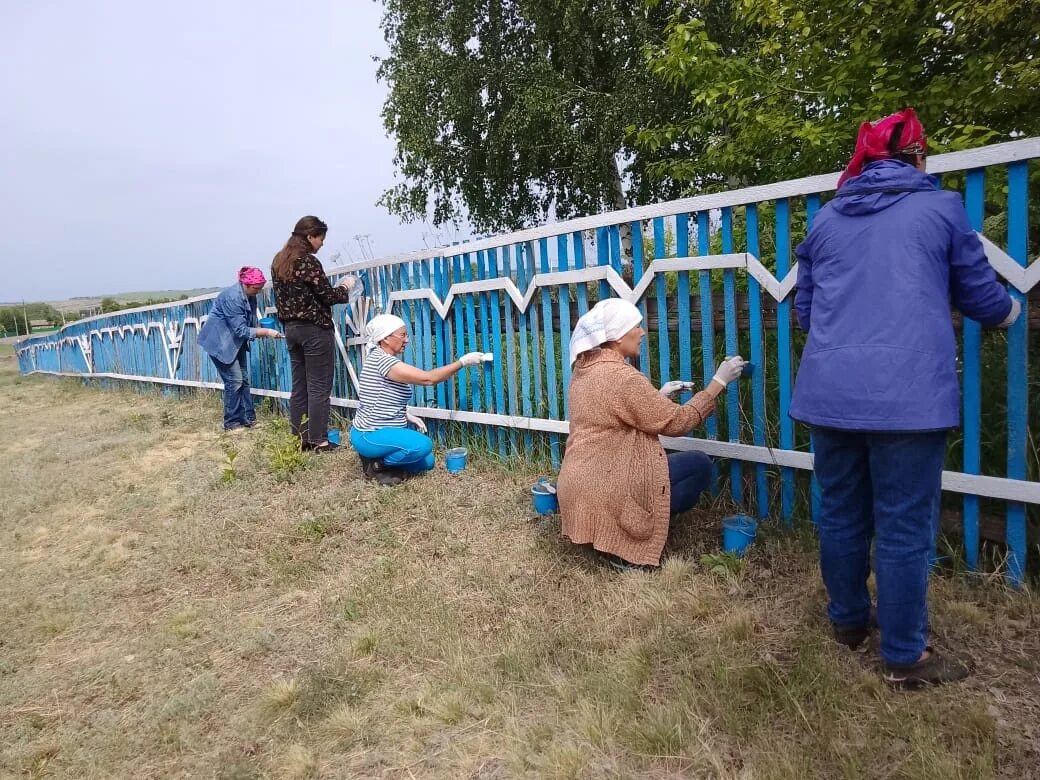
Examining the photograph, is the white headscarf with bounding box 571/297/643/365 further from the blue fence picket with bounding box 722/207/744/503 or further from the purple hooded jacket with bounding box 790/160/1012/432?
the purple hooded jacket with bounding box 790/160/1012/432

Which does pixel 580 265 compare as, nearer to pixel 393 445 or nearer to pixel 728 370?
pixel 728 370

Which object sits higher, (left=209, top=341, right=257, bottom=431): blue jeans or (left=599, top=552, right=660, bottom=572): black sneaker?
(left=209, top=341, right=257, bottom=431): blue jeans

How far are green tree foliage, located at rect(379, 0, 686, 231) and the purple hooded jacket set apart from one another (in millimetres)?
12585

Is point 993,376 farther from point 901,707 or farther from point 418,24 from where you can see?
point 418,24

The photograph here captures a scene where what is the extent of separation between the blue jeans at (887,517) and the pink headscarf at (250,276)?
271 inches

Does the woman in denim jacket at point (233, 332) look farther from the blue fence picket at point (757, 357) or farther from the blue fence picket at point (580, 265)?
the blue fence picket at point (757, 357)

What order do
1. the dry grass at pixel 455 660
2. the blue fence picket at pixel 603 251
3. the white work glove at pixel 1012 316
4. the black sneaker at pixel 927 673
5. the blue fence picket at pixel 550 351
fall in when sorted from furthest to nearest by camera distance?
the blue fence picket at pixel 550 351 → the blue fence picket at pixel 603 251 → the white work glove at pixel 1012 316 → the black sneaker at pixel 927 673 → the dry grass at pixel 455 660

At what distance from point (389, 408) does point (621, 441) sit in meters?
2.36

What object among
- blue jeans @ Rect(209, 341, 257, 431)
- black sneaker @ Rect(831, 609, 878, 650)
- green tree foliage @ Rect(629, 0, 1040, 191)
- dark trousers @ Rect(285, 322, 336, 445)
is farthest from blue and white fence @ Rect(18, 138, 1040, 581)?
blue jeans @ Rect(209, 341, 257, 431)

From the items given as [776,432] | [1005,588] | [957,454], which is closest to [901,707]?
[1005,588]

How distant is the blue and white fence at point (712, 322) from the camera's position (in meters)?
2.82

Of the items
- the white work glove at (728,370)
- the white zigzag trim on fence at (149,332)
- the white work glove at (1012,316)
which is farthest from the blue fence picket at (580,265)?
the white zigzag trim on fence at (149,332)

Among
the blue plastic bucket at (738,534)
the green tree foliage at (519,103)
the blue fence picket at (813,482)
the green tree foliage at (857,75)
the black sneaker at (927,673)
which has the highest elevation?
the green tree foliage at (519,103)

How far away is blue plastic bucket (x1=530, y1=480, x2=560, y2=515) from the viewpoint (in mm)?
4074
